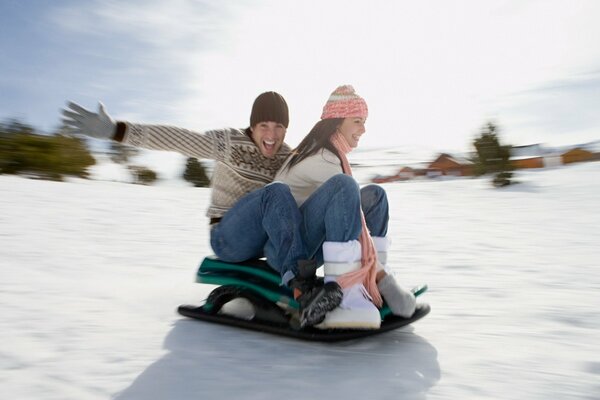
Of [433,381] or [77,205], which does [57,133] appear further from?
[433,381]

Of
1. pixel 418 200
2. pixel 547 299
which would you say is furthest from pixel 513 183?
pixel 547 299

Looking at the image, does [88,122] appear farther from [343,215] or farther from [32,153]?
[32,153]

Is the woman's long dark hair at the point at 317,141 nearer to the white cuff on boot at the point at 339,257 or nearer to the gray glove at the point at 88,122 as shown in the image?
the white cuff on boot at the point at 339,257

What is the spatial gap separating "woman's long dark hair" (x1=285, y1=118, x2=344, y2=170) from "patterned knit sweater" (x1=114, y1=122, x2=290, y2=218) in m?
0.23

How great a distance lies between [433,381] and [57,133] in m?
10.2

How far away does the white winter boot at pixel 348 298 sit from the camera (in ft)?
6.32

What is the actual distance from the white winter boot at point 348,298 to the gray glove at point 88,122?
1058mm

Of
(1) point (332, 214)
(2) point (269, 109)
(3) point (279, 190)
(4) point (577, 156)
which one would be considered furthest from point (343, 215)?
(4) point (577, 156)

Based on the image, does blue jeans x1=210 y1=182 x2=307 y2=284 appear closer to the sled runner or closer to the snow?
the sled runner

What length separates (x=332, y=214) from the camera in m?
2.01

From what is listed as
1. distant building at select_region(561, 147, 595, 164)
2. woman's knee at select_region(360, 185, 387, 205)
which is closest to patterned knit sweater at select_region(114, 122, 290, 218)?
woman's knee at select_region(360, 185, 387, 205)

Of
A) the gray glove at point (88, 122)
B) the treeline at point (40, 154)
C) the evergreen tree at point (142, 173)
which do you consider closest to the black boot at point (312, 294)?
the gray glove at point (88, 122)

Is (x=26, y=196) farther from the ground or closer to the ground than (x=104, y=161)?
closer to the ground

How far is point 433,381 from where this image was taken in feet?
5.40
